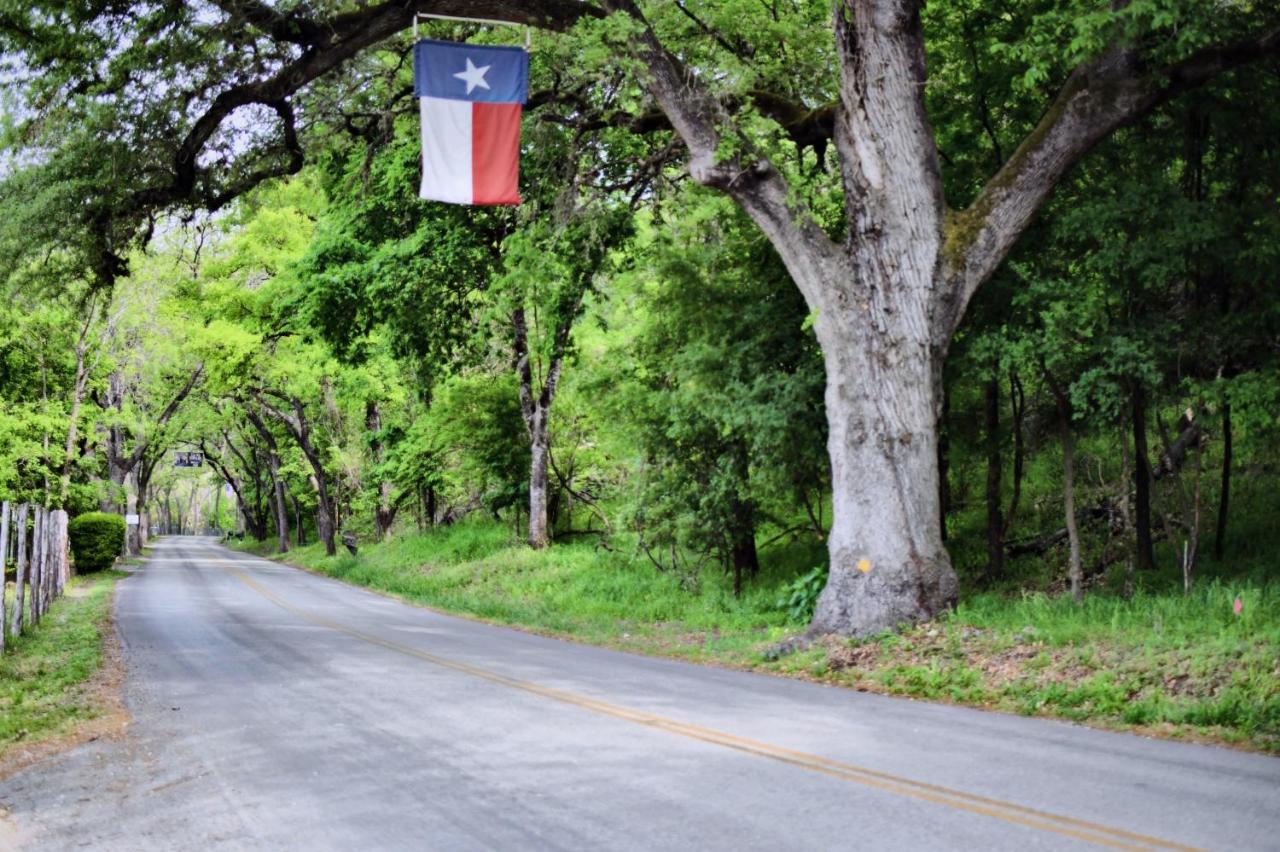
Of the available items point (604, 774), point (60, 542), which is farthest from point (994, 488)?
point (60, 542)

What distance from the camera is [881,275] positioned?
12.0m

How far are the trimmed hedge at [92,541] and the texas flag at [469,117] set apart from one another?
26638mm

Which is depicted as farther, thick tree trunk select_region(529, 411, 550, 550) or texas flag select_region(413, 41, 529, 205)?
thick tree trunk select_region(529, 411, 550, 550)

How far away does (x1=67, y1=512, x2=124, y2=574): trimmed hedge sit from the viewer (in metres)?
33.5

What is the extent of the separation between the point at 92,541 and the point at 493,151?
2764 cm

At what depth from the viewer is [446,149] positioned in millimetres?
12086

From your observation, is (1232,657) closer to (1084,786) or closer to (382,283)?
(1084,786)

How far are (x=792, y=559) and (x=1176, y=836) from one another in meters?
13.9

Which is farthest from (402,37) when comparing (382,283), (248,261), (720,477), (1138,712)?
(248,261)

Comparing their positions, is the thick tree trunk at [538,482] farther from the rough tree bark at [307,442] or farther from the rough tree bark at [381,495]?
the rough tree bark at [307,442]

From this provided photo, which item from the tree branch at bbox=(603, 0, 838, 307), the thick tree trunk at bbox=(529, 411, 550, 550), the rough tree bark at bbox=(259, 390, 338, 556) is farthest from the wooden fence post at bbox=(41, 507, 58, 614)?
the rough tree bark at bbox=(259, 390, 338, 556)

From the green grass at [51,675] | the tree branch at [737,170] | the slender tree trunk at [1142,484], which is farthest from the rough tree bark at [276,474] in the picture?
the slender tree trunk at [1142,484]

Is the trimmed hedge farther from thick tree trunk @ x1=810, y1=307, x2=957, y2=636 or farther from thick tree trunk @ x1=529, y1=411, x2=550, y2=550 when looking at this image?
thick tree trunk @ x1=810, y1=307, x2=957, y2=636

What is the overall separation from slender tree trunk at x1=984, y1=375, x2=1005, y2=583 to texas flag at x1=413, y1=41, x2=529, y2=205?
7.15 meters
